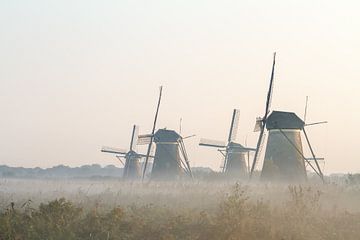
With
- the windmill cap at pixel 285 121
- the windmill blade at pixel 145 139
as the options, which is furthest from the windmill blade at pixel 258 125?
the windmill blade at pixel 145 139

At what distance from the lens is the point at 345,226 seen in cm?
1520

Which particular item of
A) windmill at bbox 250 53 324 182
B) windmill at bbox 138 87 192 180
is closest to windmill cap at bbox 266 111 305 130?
windmill at bbox 250 53 324 182

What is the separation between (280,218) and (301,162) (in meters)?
25.2

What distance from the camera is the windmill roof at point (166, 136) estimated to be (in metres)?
53.9

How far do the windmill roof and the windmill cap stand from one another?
15843 millimetres

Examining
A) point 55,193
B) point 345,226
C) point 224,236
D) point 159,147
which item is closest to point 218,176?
point 159,147

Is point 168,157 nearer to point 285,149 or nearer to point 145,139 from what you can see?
point 145,139

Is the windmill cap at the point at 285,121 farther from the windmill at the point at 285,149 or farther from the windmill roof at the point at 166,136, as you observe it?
the windmill roof at the point at 166,136

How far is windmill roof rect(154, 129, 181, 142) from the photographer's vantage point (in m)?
53.9

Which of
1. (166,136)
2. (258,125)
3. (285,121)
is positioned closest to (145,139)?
(166,136)

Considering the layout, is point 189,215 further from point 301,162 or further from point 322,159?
point 322,159

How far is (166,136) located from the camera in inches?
2135

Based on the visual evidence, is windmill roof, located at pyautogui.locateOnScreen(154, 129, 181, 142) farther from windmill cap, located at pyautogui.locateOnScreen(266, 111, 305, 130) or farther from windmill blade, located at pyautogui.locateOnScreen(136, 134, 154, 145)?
windmill cap, located at pyautogui.locateOnScreen(266, 111, 305, 130)

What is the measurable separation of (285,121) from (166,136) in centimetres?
1762
